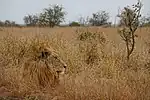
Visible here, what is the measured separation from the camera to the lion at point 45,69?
20.0ft

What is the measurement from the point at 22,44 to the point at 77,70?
308 centimetres

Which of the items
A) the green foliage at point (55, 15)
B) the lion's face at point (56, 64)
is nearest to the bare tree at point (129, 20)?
the lion's face at point (56, 64)

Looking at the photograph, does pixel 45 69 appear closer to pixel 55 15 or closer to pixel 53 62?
pixel 53 62

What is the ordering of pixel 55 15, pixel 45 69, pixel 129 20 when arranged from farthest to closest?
pixel 55 15 < pixel 129 20 < pixel 45 69

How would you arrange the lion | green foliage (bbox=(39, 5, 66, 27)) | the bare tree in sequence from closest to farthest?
the lion, the bare tree, green foliage (bbox=(39, 5, 66, 27))

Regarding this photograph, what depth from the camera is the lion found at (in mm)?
6094

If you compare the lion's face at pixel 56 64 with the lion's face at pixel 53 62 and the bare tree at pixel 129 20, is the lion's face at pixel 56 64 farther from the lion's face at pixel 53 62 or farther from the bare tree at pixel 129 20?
the bare tree at pixel 129 20

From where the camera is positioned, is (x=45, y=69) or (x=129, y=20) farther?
(x=129, y=20)

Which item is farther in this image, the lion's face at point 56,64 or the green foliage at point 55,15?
the green foliage at point 55,15

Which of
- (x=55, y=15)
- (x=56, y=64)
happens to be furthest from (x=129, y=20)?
(x=55, y=15)

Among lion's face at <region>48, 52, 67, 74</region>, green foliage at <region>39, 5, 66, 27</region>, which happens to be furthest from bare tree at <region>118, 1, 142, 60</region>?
green foliage at <region>39, 5, 66, 27</region>

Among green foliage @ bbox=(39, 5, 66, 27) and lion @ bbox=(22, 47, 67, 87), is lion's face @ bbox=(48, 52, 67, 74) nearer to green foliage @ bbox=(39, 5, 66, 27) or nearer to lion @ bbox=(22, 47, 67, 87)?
lion @ bbox=(22, 47, 67, 87)

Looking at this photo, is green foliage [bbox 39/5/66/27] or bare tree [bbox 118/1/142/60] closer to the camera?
bare tree [bbox 118/1/142/60]

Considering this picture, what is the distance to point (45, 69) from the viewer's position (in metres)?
6.16
